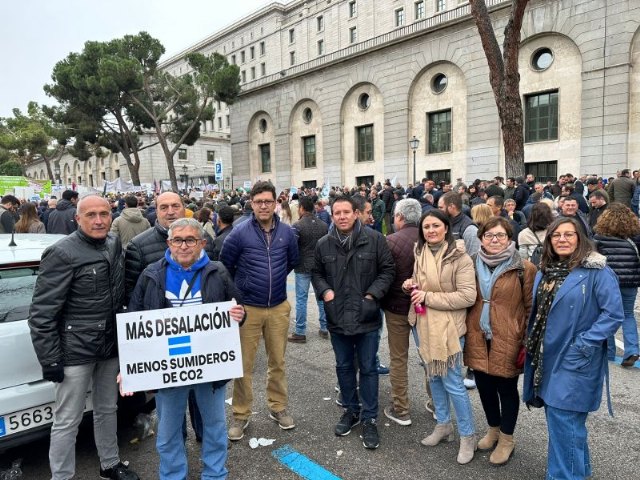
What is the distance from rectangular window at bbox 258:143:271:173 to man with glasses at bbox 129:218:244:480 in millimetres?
38019

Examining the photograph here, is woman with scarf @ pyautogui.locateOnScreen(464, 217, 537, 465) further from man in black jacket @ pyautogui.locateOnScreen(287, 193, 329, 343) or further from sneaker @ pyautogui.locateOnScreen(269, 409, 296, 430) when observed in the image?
man in black jacket @ pyautogui.locateOnScreen(287, 193, 329, 343)

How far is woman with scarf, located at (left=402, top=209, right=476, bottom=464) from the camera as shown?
3.21 meters

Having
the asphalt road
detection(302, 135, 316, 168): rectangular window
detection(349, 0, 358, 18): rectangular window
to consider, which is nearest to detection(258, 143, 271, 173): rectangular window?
detection(302, 135, 316, 168): rectangular window

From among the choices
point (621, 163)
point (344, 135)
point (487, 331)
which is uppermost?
point (344, 135)

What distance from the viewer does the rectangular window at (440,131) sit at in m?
27.7

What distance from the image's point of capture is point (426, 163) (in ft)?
94.9

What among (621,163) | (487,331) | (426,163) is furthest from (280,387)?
(426,163)

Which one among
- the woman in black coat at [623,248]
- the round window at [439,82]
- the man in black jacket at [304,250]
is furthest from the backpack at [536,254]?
the round window at [439,82]

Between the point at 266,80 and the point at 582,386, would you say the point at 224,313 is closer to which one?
the point at 582,386

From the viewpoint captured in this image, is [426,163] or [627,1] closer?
[627,1]

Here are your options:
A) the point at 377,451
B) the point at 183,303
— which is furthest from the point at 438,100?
the point at 183,303

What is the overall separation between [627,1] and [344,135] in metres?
18.2

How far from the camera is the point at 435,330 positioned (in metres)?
3.27

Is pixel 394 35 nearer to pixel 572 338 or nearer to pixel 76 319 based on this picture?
pixel 572 338
